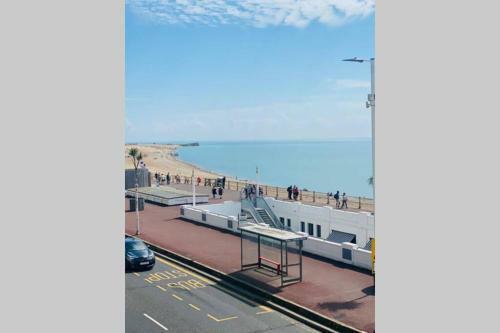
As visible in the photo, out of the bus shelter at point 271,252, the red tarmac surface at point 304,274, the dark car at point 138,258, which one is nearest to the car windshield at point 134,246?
the dark car at point 138,258

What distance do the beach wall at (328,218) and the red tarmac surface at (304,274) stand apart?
18.5 feet

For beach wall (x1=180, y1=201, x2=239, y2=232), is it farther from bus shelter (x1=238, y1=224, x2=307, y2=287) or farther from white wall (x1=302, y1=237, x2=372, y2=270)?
bus shelter (x1=238, y1=224, x2=307, y2=287)

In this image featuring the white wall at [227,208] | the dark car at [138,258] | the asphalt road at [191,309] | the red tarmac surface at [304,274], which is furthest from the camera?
the white wall at [227,208]

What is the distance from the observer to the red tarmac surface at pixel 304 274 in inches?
572

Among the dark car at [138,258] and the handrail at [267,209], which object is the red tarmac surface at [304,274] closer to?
the dark car at [138,258]

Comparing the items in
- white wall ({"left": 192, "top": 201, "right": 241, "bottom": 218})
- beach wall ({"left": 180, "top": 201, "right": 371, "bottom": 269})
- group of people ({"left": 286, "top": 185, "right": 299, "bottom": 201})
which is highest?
group of people ({"left": 286, "top": 185, "right": 299, "bottom": 201})

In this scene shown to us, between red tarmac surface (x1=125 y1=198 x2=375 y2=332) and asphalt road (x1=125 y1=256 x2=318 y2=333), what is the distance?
1123mm

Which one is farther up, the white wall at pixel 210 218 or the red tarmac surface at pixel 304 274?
the white wall at pixel 210 218

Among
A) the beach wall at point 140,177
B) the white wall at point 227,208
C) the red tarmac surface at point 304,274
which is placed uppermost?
the beach wall at point 140,177

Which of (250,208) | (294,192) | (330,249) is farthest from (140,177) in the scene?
(330,249)

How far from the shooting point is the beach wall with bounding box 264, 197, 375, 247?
25578 millimetres

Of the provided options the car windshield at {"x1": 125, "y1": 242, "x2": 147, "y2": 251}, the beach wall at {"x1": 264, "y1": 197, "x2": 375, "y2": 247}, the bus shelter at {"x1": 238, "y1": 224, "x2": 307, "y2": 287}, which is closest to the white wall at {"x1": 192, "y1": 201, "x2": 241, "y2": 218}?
the beach wall at {"x1": 264, "y1": 197, "x2": 375, "y2": 247}

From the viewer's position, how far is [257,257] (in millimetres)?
19656

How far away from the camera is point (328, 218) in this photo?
1093 inches
